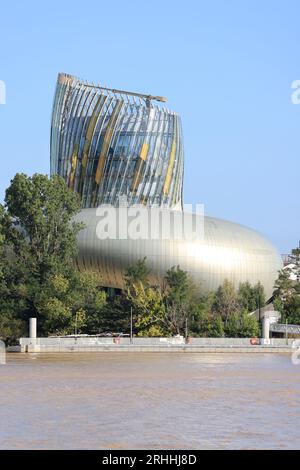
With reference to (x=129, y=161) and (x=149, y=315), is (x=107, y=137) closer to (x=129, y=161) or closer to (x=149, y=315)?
(x=129, y=161)

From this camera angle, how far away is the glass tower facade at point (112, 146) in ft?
374

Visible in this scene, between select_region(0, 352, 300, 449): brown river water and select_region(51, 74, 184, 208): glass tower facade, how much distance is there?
55786mm

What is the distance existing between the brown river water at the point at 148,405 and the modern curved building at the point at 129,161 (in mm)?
45189

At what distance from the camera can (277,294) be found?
101625 mm

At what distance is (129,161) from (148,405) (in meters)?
79.5

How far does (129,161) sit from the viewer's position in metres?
114

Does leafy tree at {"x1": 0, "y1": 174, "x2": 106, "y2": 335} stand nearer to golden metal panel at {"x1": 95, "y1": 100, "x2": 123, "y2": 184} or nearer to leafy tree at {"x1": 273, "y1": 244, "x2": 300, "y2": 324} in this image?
leafy tree at {"x1": 273, "y1": 244, "x2": 300, "y2": 324}

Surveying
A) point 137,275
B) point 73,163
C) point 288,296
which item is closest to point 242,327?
point 137,275

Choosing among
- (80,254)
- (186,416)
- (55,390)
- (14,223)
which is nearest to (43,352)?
(14,223)

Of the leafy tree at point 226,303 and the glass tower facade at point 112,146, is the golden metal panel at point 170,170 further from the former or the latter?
the leafy tree at point 226,303

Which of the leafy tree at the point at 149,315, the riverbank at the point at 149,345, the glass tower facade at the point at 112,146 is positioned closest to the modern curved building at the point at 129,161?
the glass tower facade at the point at 112,146

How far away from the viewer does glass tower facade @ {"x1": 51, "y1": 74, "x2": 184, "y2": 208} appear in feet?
374
